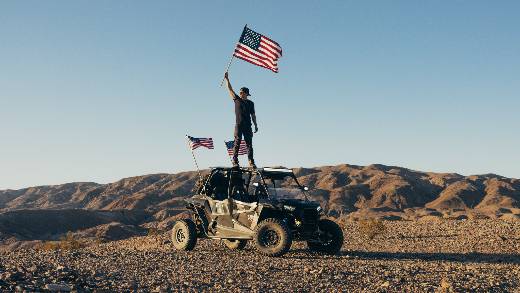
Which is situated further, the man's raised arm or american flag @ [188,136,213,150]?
american flag @ [188,136,213,150]

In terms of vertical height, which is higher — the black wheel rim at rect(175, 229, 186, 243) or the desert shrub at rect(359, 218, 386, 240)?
the black wheel rim at rect(175, 229, 186, 243)

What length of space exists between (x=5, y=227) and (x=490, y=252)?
51.3 metres

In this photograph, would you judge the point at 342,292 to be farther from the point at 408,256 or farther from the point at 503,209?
the point at 503,209

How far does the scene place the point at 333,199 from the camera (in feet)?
226

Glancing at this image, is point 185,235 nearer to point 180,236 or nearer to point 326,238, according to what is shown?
point 180,236

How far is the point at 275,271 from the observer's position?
10047 mm

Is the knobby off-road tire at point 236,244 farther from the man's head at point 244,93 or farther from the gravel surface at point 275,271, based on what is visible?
the man's head at point 244,93

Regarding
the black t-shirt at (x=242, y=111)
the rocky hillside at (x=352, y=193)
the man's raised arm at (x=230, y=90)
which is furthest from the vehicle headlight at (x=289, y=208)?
the rocky hillside at (x=352, y=193)

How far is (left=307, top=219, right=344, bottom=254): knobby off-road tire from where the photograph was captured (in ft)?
43.1

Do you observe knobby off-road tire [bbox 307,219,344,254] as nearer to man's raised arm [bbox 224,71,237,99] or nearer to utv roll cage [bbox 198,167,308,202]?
utv roll cage [bbox 198,167,308,202]

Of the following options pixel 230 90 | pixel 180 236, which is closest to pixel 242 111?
pixel 230 90

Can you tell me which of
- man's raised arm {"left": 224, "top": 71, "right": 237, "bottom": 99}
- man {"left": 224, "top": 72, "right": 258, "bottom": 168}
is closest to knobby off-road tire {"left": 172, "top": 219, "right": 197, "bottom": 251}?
man {"left": 224, "top": 72, "right": 258, "bottom": 168}

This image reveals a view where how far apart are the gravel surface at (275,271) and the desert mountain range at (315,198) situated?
28.9 metres

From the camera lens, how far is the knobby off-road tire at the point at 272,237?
1205cm
